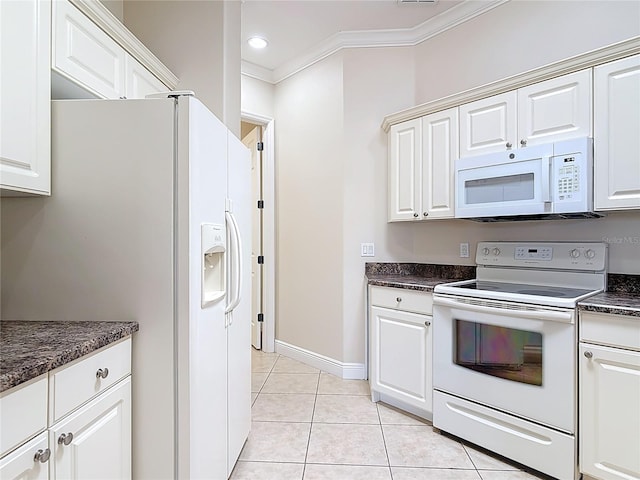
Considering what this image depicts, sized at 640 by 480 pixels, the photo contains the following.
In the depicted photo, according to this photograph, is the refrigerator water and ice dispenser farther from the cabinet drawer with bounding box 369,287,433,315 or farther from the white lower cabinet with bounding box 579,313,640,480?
the white lower cabinet with bounding box 579,313,640,480

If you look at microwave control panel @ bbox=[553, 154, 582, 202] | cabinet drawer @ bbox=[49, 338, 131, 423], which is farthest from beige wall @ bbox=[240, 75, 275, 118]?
cabinet drawer @ bbox=[49, 338, 131, 423]

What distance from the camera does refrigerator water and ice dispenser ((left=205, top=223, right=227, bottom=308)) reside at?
58.5 inches

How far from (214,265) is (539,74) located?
6.70 ft

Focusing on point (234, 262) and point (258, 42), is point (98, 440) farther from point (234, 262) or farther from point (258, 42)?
point (258, 42)

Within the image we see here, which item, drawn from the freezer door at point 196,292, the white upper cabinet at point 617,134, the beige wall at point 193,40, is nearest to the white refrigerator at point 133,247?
the freezer door at point 196,292

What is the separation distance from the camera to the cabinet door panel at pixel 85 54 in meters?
1.42

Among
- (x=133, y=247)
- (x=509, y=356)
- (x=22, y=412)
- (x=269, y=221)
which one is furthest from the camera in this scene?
(x=269, y=221)

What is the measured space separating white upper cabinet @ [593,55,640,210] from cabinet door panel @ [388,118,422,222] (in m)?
1.07

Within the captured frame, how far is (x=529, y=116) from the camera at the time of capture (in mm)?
2131

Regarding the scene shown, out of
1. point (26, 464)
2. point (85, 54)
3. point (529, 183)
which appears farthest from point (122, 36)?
point (529, 183)

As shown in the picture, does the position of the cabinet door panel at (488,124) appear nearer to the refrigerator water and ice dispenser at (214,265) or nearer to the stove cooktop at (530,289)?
the stove cooktop at (530,289)

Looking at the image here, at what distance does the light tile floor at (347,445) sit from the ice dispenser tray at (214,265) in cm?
100

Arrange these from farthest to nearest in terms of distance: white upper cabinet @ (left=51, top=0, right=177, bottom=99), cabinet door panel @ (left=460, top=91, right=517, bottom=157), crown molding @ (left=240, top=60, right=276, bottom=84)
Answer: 1. crown molding @ (left=240, top=60, right=276, bottom=84)
2. cabinet door panel @ (left=460, top=91, right=517, bottom=157)
3. white upper cabinet @ (left=51, top=0, right=177, bottom=99)

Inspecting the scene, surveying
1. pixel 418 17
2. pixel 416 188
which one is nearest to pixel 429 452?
pixel 416 188
